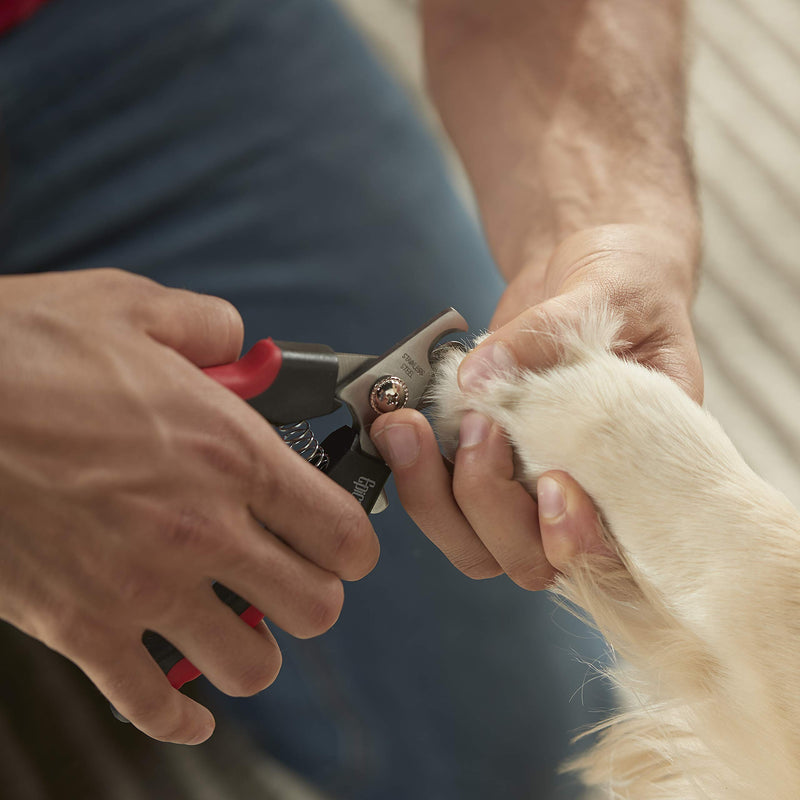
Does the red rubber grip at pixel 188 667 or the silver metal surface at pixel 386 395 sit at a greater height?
the silver metal surface at pixel 386 395

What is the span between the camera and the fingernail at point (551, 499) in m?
0.64

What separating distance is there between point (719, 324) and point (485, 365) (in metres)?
1.09

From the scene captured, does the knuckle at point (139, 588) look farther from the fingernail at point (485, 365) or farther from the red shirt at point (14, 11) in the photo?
the red shirt at point (14, 11)

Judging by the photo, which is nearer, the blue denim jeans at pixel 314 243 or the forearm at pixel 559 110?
the blue denim jeans at pixel 314 243

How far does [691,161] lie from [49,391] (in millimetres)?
904

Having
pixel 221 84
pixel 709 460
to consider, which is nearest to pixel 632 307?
pixel 709 460

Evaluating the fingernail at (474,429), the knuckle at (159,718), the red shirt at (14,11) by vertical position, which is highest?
the red shirt at (14,11)

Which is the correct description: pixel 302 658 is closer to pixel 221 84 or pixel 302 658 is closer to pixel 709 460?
pixel 709 460

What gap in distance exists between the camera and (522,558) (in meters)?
0.72

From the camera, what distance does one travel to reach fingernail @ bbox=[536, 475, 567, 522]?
0.64 metres

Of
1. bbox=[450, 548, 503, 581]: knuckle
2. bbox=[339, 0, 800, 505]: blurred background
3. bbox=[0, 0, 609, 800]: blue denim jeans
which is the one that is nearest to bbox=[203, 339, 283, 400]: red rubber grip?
bbox=[450, 548, 503, 581]: knuckle

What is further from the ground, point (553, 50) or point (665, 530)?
point (553, 50)

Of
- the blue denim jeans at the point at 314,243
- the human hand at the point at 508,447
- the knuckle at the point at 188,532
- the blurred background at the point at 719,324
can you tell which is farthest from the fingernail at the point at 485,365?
the blurred background at the point at 719,324

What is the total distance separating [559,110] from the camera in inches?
43.3
